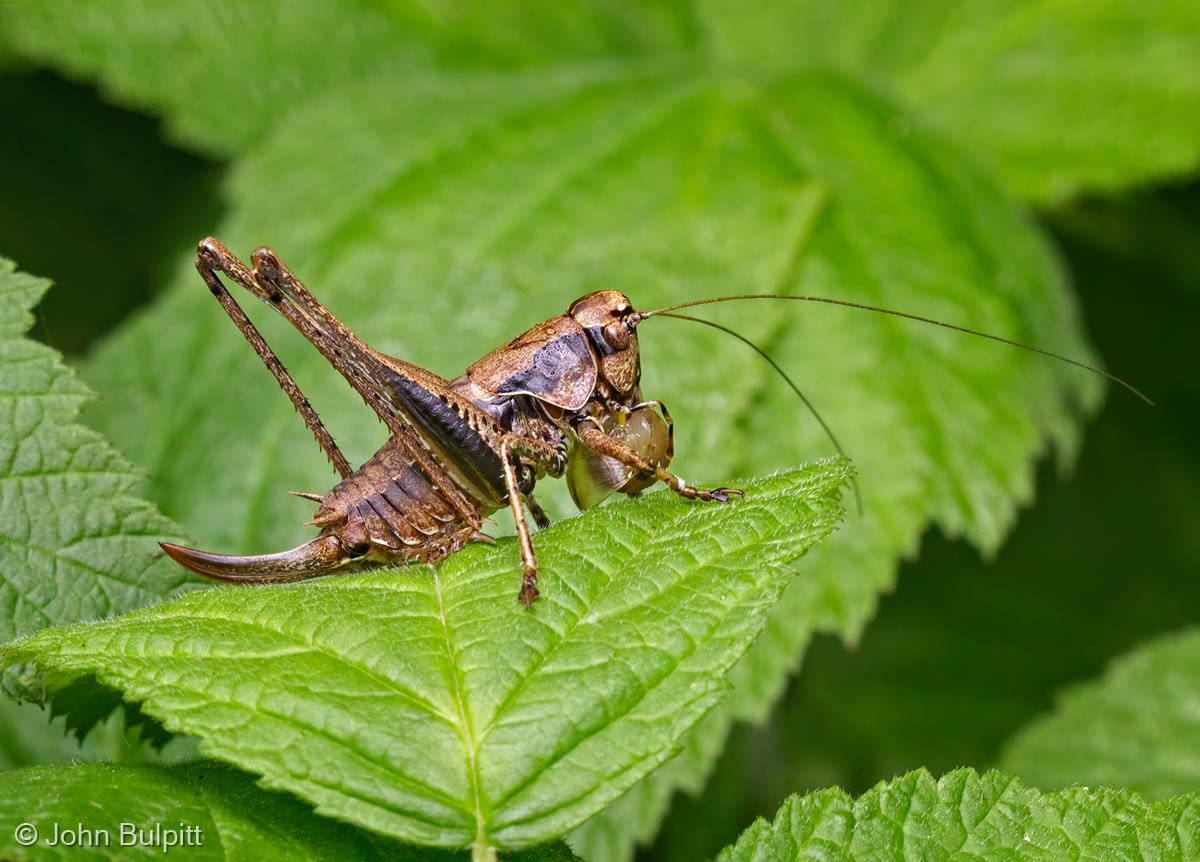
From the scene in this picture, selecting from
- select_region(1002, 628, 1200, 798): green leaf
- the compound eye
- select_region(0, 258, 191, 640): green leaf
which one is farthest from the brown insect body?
select_region(1002, 628, 1200, 798): green leaf

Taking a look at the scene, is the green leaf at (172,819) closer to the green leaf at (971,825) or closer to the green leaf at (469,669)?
the green leaf at (469,669)

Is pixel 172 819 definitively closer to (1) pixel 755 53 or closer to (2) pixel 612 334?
(2) pixel 612 334

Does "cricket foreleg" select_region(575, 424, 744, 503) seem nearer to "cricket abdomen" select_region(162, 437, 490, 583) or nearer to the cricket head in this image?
the cricket head

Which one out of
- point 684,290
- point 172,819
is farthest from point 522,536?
point 684,290

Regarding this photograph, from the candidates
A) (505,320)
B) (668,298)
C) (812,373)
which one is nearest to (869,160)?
(812,373)

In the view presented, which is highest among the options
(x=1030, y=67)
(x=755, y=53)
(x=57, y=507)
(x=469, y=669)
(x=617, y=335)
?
(x=755, y=53)
